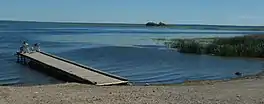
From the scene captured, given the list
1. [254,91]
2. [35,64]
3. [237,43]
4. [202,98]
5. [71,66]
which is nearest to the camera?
[202,98]

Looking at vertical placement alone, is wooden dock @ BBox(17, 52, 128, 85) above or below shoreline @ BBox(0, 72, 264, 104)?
below

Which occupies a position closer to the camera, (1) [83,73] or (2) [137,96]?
(2) [137,96]

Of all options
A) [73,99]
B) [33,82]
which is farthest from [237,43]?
[73,99]

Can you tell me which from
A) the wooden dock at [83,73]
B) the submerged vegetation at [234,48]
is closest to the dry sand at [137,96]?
the wooden dock at [83,73]

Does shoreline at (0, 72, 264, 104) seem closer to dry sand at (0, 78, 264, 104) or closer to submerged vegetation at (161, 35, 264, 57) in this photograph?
dry sand at (0, 78, 264, 104)

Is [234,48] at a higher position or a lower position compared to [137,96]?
lower

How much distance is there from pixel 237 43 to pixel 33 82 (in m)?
25.0

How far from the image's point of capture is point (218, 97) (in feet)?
45.2

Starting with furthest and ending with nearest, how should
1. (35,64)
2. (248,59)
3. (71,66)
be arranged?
(248,59)
(35,64)
(71,66)

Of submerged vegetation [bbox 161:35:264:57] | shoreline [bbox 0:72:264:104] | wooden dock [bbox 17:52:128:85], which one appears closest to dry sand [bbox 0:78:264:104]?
shoreline [bbox 0:72:264:104]

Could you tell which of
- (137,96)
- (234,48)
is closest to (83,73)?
(137,96)

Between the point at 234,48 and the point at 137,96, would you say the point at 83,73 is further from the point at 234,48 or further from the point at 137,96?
the point at 234,48

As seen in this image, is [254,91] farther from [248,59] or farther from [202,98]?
[248,59]

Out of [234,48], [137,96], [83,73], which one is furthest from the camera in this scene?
[234,48]
